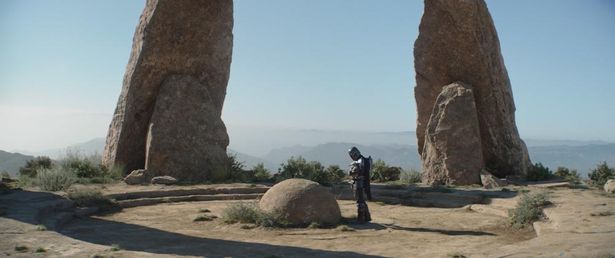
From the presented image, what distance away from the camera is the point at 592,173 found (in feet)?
58.5

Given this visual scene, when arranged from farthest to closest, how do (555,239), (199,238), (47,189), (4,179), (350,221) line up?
(4,179) → (47,189) → (350,221) → (199,238) → (555,239)

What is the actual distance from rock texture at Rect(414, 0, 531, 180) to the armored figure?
7998 millimetres

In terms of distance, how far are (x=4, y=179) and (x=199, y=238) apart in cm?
1014

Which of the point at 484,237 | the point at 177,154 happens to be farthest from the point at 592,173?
the point at 177,154

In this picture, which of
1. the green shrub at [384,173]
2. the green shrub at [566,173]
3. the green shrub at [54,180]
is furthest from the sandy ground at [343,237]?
the green shrub at [384,173]

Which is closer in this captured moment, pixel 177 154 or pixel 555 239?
pixel 555 239

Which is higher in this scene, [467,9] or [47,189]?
[467,9]

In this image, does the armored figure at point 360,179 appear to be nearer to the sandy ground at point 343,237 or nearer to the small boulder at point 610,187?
the sandy ground at point 343,237

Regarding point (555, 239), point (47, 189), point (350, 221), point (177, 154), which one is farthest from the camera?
point (177, 154)

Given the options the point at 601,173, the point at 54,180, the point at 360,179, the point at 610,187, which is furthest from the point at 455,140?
the point at 54,180

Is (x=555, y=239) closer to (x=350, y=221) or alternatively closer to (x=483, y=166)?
(x=350, y=221)

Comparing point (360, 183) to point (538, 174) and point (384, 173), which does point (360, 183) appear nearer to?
point (538, 174)

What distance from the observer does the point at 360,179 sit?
11.0 metres

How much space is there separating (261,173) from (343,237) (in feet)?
32.4
